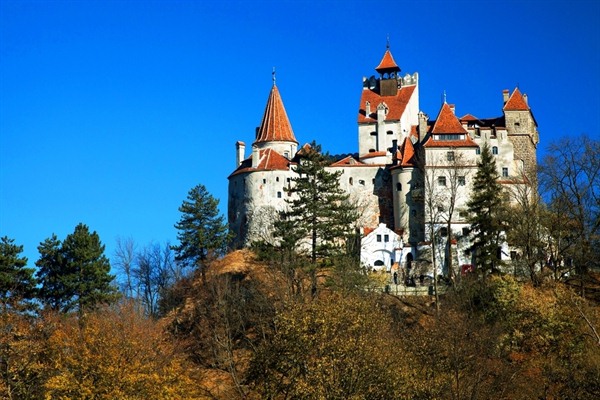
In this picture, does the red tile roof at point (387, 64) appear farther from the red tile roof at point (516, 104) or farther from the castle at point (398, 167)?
the red tile roof at point (516, 104)

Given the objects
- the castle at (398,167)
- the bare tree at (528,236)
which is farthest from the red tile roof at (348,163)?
the bare tree at (528,236)

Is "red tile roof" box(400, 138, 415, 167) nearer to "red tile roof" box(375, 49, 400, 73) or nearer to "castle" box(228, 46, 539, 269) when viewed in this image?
"castle" box(228, 46, 539, 269)

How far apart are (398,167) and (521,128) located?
11511 mm

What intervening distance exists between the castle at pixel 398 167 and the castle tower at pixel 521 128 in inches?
3.3

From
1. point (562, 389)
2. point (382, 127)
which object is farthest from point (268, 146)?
point (562, 389)

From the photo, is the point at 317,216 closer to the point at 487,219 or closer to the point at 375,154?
the point at 487,219

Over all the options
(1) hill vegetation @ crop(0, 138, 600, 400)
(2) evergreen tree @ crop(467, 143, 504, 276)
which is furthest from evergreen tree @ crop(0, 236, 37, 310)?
(2) evergreen tree @ crop(467, 143, 504, 276)

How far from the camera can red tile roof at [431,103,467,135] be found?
82875mm

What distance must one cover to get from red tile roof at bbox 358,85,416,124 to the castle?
→ 0.28 ft

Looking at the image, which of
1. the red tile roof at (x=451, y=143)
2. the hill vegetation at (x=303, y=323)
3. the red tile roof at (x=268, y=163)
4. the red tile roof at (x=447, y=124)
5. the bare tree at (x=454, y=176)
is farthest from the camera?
the red tile roof at (x=268, y=163)

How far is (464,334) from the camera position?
50281 mm

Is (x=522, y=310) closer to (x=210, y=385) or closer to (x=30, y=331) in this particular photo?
(x=210, y=385)

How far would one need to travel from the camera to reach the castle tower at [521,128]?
8623 cm

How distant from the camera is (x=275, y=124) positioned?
302 ft
